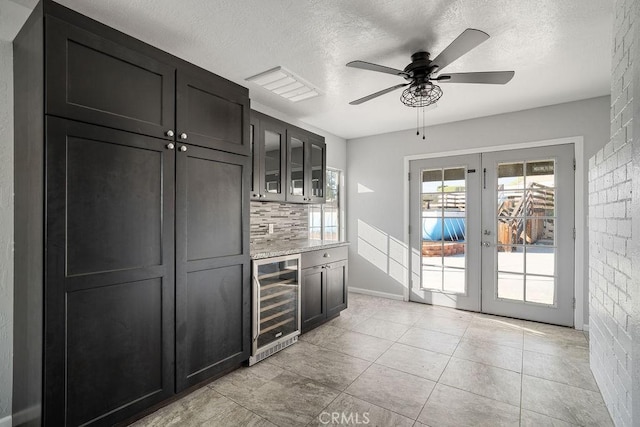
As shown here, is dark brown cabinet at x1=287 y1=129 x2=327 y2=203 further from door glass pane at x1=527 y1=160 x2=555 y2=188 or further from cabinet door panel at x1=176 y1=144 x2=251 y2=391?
door glass pane at x1=527 y1=160 x2=555 y2=188

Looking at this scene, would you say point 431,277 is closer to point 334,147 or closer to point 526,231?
point 526,231

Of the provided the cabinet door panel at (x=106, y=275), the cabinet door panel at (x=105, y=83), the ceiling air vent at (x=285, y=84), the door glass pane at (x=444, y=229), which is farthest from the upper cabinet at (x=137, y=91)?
the door glass pane at (x=444, y=229)

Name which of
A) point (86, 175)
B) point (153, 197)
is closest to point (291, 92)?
point (153, 197)

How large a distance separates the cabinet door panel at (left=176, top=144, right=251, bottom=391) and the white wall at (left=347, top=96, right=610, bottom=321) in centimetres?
277

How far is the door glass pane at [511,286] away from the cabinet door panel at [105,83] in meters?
4.05

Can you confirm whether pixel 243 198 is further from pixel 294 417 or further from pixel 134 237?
pixel 294 417

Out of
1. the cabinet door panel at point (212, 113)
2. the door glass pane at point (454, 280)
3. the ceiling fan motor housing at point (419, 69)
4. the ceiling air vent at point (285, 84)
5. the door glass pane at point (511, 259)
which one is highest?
the ceiling air vent at point (285, 84)

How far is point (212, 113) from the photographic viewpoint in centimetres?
226

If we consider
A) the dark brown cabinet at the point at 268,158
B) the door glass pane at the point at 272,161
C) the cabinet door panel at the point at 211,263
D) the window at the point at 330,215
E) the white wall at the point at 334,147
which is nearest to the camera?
the cabinet door panel at the point at 211,263

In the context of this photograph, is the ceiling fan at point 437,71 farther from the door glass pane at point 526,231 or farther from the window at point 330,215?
the window at point 330,215

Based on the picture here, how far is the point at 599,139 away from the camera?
335 cm

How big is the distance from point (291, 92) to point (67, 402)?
2985 mm

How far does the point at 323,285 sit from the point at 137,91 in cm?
252

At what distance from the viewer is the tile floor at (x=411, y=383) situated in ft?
6.40
